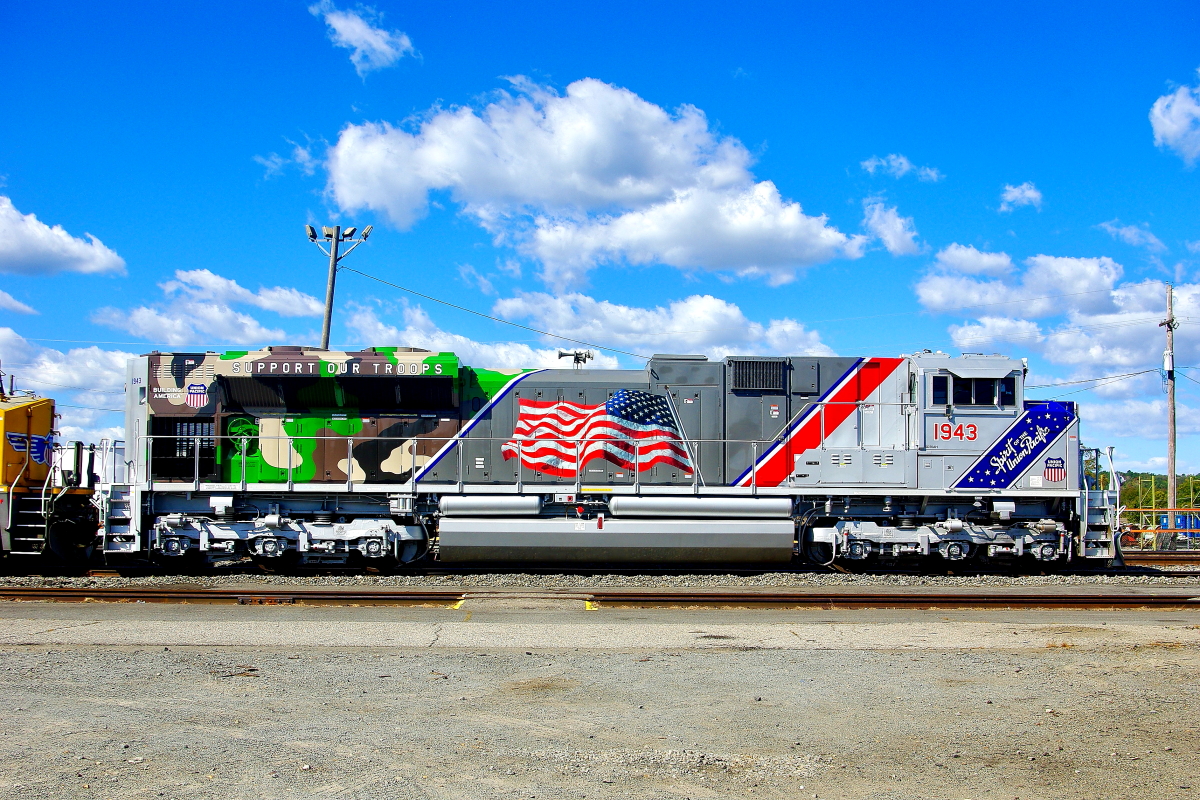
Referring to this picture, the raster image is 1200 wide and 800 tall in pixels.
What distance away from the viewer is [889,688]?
656 centimetres

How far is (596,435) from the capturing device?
13.9 metres

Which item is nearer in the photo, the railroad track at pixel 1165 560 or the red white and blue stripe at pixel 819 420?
the red white and blue stripe at pixel 819 420

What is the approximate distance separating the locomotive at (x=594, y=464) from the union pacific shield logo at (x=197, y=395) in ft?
0.08

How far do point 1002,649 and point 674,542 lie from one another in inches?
233

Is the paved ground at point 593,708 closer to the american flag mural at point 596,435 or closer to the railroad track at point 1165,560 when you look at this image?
the american flag mural at point 596,435

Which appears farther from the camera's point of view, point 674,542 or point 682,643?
point 674,542

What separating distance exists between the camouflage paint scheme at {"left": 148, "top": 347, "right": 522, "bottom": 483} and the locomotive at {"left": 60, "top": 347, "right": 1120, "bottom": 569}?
0.03 m

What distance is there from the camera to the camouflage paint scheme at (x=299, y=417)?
13633 millimetres

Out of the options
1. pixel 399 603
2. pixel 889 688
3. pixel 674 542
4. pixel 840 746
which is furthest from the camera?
pixel 674 542

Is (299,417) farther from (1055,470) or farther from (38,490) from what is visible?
(1055,470)

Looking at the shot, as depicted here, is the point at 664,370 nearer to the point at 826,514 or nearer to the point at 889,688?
the point at 826,514

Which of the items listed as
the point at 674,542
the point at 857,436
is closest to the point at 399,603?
the point at 674,542

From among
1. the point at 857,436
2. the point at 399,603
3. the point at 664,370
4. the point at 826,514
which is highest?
the point at 664,370

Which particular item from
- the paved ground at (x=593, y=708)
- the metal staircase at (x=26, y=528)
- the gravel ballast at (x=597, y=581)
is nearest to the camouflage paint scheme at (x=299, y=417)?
the gravel ballast at (x=597, y=581)
